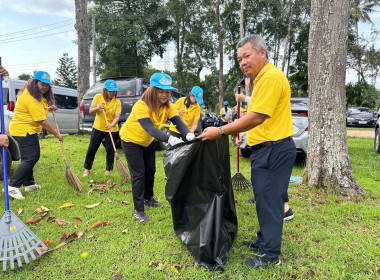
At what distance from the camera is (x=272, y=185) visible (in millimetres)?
2258

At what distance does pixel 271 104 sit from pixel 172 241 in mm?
1667

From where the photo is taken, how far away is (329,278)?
7.29 ft

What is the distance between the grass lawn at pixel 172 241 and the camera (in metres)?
2.31

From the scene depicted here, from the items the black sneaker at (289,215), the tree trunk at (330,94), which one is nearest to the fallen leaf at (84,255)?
the black sneaker at (289,215)

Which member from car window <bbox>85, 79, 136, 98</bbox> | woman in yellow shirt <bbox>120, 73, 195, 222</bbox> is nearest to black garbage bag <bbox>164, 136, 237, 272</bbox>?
woman in yellow shirt <bbox>120, 73, 195, 222</bbox>

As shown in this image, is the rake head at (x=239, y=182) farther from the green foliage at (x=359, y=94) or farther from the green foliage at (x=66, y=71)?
the green foliage at (x=66, y=71)

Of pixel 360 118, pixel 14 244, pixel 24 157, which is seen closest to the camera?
pixel 14 244

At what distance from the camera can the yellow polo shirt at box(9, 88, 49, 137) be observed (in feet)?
12.8

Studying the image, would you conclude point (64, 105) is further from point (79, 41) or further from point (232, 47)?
point (232, 47)

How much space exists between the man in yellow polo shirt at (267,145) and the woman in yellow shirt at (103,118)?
10.7ft

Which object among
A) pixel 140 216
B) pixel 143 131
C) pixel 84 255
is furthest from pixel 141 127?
pixel 84 255

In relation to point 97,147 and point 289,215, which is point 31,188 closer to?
point 97,147

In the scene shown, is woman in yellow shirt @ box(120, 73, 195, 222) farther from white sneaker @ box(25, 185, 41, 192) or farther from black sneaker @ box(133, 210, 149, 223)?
white sneaker @ box(25, 185, 41, 192)

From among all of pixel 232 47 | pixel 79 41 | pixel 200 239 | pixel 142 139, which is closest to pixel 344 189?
pixel 200 239
